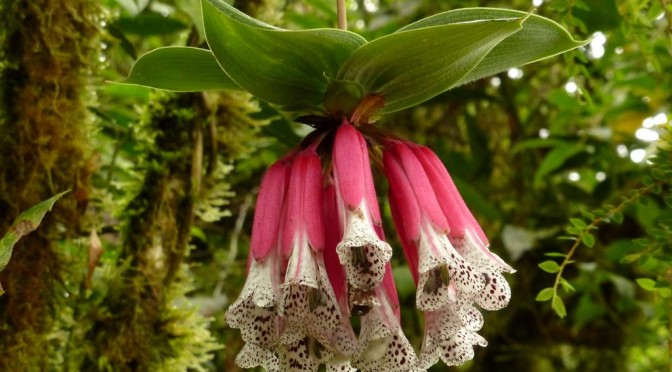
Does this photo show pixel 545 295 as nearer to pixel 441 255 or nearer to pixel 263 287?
pixel 441 255

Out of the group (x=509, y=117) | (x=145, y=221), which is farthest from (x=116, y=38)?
(x=509, y=117)

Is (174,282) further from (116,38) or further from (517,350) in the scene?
(517,350)

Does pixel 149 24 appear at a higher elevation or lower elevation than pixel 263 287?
higher

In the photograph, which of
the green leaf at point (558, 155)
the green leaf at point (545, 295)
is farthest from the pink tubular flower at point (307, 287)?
the green leaf at point (558, 155)

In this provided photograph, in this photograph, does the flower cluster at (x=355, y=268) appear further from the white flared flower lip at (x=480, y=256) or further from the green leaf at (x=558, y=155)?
the green leaf at (x=558, y=155)

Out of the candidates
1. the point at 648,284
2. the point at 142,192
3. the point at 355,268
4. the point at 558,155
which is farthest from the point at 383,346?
the point at 558,155

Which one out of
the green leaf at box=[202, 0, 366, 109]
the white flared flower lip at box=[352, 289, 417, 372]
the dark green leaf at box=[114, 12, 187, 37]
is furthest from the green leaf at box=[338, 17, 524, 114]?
the dark green leaf at box=[114, 12, 187, 37]
